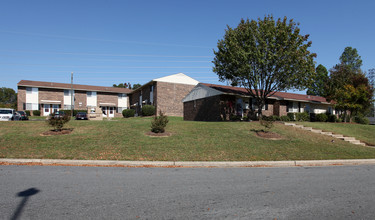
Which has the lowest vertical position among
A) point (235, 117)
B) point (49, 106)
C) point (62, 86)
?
point (235, 117)

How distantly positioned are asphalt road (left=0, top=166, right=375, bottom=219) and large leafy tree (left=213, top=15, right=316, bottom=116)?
15.0 metres

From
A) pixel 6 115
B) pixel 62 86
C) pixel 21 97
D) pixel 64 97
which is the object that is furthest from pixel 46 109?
pixel 6 115

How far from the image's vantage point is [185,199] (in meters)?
4.78

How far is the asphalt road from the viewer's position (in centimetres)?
402

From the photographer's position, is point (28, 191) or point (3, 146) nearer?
point (28, 191)

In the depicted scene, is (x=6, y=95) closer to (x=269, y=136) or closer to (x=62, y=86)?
(x=62, y=86)

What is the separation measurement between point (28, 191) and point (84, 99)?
151ft

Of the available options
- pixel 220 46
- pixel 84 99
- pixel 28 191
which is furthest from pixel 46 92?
pixel 28 191

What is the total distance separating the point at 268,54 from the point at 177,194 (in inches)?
717

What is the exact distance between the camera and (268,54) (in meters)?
20.4

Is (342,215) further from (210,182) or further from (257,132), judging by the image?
(257,132)

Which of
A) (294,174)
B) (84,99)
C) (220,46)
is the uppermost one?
(220,46)

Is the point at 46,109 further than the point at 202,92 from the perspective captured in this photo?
Yes

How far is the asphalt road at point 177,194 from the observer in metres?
4.02
